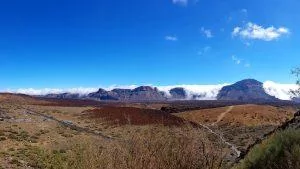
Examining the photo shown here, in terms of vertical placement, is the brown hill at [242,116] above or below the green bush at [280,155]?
above

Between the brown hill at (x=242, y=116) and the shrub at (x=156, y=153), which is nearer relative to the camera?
the shrub at (x=156, y=153)

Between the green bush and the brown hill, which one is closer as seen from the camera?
the green bush

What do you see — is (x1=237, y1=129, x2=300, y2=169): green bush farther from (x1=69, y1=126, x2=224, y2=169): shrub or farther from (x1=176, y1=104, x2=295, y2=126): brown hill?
(x1=176, y1=104, x2=295, y2=126): brown hill

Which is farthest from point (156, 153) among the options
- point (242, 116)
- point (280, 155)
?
point (242, 116)

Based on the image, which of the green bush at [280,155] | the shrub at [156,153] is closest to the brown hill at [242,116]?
the green bush at [280,155]

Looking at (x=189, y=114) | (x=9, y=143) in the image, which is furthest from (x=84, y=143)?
(x=189, y=114)

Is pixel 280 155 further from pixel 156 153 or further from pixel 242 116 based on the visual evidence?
pixel 242 116

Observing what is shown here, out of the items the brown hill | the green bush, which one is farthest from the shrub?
the brown hill

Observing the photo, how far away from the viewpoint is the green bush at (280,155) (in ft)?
30.6

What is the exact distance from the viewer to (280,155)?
33.6ft

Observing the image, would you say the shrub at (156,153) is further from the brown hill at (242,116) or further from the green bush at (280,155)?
the brown hill at (242,116)

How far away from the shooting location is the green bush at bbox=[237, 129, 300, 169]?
9.31 metres

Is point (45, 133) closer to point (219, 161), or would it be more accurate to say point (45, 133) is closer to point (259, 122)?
point (219, 161)

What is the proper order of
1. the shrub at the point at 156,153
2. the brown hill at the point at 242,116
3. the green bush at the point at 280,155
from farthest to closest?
the brown hill at the point at 242,116, the green bush at the point at 280,155, the shrub at the point at 156,153
